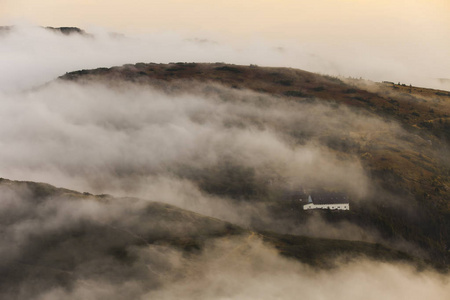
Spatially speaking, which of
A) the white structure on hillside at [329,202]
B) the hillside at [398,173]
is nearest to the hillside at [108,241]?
the hillside at [398,173]

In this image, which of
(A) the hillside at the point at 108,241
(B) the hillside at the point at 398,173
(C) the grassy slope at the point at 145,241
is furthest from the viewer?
(B) the hillside at the point at 398,173

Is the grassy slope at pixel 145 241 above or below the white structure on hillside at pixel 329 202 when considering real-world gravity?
below

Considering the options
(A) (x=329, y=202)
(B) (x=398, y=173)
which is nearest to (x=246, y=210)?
(A) (x=329, y=202)

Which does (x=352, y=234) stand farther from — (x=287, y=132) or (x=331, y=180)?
(x=287, y=132)

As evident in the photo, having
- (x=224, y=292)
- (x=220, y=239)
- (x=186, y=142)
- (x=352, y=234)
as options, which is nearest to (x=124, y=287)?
(x=224, y=292)

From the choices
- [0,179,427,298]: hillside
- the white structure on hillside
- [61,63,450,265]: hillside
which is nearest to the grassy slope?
[0,179,427,298]: hillside

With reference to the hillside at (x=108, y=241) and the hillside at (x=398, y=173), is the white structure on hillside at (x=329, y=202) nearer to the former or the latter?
the hillside at (x=398, y=173)

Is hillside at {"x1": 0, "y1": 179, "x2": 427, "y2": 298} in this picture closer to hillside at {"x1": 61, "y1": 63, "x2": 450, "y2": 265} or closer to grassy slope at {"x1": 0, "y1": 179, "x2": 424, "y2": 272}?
grassy slope at {"x1": 0, "y1": 179, "x2": 424, "y2": 272}

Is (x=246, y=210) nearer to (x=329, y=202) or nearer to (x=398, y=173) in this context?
(x=329, y=202)

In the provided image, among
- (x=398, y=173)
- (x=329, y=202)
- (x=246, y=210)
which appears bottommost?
(x=246, y=210)
